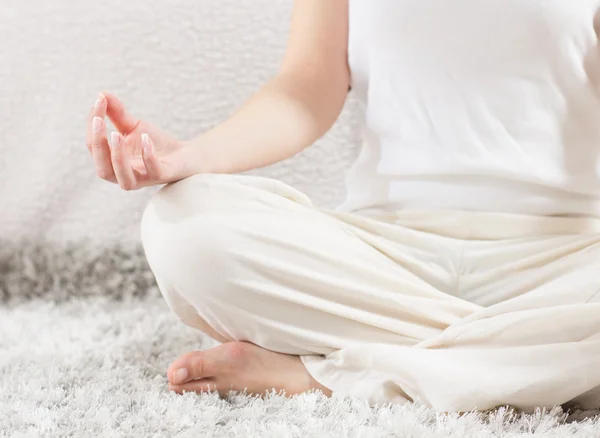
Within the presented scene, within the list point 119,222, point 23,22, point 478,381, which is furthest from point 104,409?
point 23,22

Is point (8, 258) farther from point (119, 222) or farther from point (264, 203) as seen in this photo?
point (264, 203)

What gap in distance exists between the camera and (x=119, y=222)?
4.28 ft

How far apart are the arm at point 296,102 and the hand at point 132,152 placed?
0.14 ft

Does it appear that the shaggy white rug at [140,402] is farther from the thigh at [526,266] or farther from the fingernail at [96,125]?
the fingernail at [96,125]

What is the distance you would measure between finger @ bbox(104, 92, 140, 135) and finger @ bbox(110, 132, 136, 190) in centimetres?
8

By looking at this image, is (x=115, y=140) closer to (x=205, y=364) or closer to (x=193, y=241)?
(x=193, y=241)

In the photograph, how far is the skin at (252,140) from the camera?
0.79m

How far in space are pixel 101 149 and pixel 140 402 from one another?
235 millimetres

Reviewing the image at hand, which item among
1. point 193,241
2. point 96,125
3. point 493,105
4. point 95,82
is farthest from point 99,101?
point 95,82

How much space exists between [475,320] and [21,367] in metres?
0.48

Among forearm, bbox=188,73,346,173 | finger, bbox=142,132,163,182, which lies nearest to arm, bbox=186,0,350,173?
forearm, bbox=188,73,346,173

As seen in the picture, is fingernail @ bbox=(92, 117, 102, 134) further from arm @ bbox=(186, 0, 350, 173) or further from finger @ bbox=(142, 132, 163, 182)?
arm @ bbox=(186, 0, 350, 173)

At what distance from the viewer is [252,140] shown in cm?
94

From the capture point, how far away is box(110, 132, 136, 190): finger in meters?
0.75
